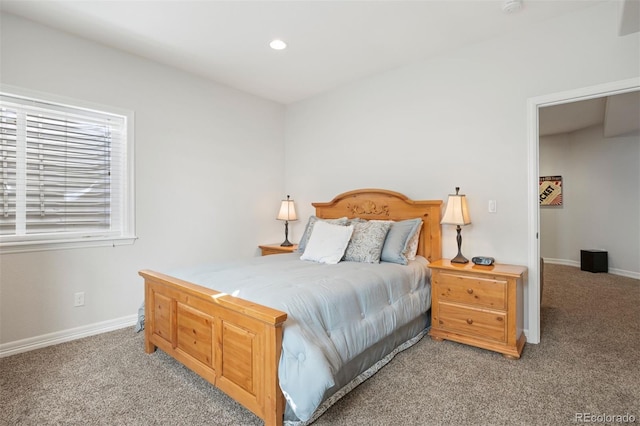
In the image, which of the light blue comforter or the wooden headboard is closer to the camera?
the light blue comforter

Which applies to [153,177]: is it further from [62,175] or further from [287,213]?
[287,213]

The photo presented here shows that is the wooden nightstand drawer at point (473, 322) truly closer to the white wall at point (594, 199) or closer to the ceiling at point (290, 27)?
the ceiling at point (290, 27)

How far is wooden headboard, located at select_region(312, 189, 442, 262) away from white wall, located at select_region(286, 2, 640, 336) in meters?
0.13

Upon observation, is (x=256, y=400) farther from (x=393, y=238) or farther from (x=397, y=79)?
(x=397, y=79)

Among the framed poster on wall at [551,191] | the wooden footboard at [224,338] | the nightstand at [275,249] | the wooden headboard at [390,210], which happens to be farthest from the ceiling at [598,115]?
the wooden footboard at [224,338]

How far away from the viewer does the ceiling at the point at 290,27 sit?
96.3 inches

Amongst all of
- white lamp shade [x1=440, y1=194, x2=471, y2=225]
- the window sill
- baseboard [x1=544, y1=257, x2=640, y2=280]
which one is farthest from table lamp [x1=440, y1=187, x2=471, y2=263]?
baseboard [x1=544, y1=257, x2=640, y2=280]

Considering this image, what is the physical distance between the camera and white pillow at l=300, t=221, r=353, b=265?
2957 mm

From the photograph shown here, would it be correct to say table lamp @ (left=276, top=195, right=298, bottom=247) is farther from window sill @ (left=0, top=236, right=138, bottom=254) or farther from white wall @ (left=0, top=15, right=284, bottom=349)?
window sill @ (left=0, top=236, right=138, bottom=254)

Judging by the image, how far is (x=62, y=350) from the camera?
259 centimetres

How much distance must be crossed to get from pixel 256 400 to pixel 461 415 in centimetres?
109

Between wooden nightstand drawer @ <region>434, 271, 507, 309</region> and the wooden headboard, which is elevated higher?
the wooden headboard

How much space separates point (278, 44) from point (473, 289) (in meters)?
2.72

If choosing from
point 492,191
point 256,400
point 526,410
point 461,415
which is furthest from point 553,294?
point 256,400
